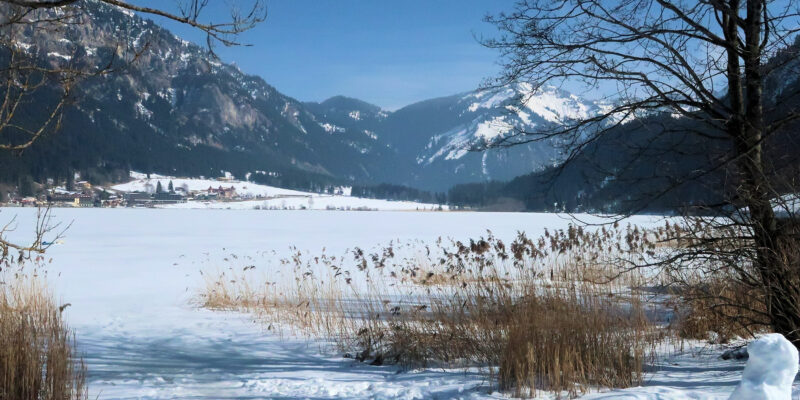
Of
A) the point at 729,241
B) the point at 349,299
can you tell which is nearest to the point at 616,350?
the point at 729,241

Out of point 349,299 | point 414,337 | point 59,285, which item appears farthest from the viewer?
point 59,285

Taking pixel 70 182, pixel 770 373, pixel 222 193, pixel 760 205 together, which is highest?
pixel 70 182

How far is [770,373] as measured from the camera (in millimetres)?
1674

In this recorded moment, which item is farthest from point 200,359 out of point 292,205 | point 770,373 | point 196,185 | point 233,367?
point 196,185

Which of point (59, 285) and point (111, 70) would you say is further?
point (59, 285)

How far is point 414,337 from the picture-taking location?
5918mm

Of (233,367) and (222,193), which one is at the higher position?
(222,193)

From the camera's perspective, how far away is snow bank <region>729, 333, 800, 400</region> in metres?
1.65

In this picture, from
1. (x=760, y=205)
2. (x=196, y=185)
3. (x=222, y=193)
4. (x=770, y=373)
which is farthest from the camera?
(x=196, y=185)

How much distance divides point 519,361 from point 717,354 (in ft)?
7.19

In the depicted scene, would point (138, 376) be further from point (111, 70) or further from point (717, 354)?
point (717, 354)

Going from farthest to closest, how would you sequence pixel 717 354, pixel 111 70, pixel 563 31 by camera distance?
pixel 717 354 < pixel 563 31 < pixel 111 70

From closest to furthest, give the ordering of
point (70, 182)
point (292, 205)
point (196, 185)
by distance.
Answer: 1. point (70, 182)
2. point (292, 205)
3. point (196, 185)

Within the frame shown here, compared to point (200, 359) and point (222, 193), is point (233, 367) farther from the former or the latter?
point (222, 193)
